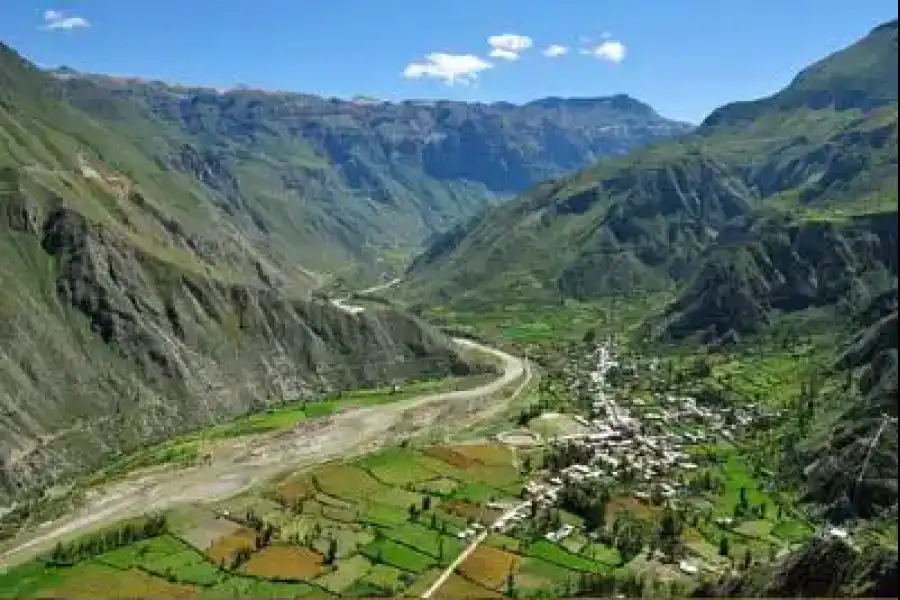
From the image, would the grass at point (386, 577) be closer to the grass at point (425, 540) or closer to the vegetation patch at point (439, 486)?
the grass at point (425, 540)

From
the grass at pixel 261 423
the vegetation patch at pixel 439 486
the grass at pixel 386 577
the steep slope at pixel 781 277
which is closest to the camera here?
the grass at pixel 386 577

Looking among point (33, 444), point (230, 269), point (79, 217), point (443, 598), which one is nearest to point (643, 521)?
point (443, 598)

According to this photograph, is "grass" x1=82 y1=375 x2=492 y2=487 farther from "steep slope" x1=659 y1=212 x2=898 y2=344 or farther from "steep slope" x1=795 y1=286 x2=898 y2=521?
"steep slope" x1=795 y1=286 x2=898 y2=521

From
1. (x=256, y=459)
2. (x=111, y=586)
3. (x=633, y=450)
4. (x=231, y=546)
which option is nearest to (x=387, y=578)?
(x=231, y=546)

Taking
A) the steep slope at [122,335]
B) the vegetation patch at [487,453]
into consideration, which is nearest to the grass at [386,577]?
the vegetation patch at [487,453]

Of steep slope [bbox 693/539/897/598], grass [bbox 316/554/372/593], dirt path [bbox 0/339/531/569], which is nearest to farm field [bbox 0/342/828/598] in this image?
grass [bbox 316/554/372/593]

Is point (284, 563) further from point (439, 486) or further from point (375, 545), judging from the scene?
point (439, 486)
